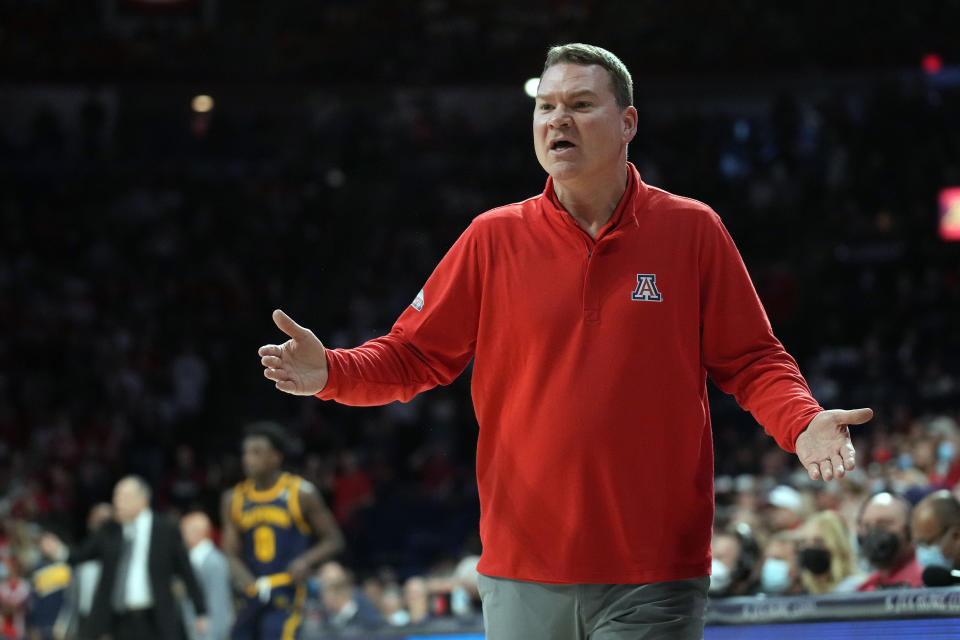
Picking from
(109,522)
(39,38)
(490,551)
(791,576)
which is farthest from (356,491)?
(490,551)

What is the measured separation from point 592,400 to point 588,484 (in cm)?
21

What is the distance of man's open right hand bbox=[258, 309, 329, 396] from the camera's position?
3168mm

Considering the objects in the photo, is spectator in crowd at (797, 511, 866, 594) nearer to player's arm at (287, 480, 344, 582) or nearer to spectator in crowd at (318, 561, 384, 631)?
player's arm at (287, 480, 344, 582)

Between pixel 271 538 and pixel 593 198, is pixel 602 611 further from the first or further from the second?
pixel 271 538

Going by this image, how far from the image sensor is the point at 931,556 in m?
5.39

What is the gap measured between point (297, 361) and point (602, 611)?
0.99 metres

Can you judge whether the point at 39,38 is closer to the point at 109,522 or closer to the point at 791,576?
the point at 109,522

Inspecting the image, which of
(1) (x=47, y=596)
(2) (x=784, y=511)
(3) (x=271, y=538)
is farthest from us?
(1) (x=47, y=596)

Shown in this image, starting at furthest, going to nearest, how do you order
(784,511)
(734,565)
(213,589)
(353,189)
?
1. (353,189)
2. (213,589)
3. (784,511)
4. (734,565)

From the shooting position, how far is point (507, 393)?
129 inches

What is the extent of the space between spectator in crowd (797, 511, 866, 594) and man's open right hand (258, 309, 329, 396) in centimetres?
371

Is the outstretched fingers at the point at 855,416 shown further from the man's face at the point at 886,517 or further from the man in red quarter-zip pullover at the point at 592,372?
the man's face at the point at 886,517

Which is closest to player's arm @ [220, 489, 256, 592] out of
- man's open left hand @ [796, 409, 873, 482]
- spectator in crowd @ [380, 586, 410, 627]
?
spectator in crowd @ [380, 586, 410, 627]

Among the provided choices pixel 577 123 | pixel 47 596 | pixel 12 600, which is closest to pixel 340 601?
pixel 47 596
